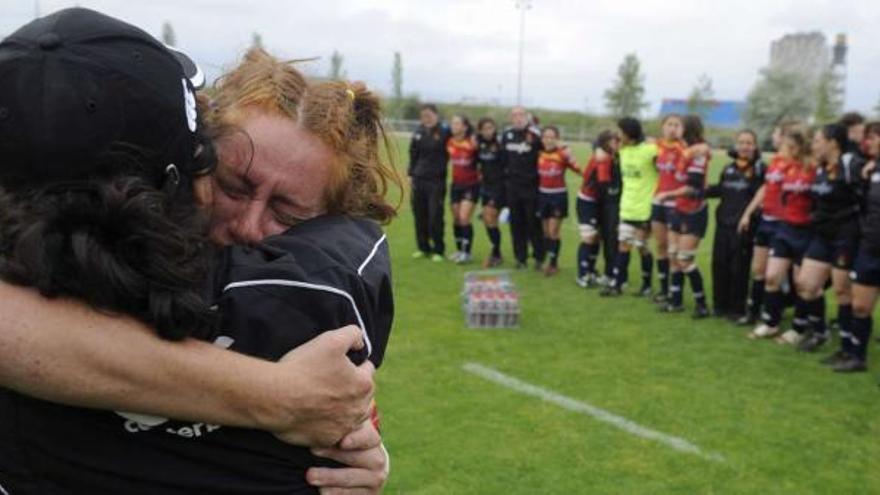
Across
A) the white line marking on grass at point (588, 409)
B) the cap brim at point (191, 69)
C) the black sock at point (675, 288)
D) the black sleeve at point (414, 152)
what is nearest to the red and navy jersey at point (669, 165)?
the black sock at point (675, 288)

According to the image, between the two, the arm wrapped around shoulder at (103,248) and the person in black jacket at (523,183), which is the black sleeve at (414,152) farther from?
the arm wrapped around shoulder at (103,248)

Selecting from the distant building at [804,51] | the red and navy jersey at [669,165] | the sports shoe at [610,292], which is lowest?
the sports shoe at [610,292]

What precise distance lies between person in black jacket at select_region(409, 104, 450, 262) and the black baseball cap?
12.0 meters

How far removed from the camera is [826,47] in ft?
390

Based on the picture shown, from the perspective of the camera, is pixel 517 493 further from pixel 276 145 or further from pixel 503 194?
pixel 503 194

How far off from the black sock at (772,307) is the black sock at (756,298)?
37 centimetres

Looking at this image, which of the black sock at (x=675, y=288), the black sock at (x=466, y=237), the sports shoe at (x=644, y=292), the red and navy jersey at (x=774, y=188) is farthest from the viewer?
the black sock at (x=466, y=237)

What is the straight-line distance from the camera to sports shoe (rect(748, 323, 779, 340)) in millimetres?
8734

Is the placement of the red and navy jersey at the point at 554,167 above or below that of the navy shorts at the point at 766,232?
above

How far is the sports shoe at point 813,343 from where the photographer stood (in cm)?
826

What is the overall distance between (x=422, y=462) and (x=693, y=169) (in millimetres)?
5494

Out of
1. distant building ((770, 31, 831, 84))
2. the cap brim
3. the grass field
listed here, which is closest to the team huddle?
the grass field

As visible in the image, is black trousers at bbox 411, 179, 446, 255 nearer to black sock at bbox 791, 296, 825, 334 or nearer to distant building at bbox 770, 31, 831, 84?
black sock at bbox 791, 296, 825, 334

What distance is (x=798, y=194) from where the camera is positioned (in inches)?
317
